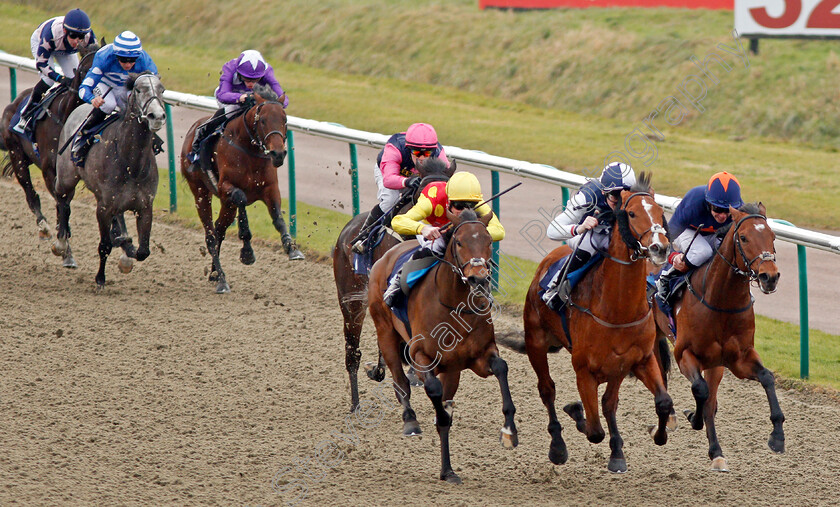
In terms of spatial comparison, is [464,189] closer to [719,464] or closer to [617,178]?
[617,178]

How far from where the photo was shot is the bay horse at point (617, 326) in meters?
5.41

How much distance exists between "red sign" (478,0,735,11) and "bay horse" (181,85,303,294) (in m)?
13.2

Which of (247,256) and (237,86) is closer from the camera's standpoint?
(247,256)

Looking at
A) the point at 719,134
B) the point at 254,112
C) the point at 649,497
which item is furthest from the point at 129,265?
the point at 719,134

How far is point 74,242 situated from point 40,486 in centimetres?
607

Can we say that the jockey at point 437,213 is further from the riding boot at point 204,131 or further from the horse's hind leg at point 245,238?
the riding boot at point 204,131

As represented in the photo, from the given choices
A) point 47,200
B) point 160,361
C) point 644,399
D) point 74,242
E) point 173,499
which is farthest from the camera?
point 47,200

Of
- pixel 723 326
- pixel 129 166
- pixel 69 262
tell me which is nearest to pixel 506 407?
pixel 723 326

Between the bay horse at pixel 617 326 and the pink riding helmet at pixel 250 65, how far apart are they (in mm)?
4757

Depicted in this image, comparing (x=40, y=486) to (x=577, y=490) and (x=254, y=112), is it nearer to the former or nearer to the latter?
(x=577, y=490)

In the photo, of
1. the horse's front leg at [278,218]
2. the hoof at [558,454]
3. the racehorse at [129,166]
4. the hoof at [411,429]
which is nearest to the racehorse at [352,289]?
the hoof at [411,429]

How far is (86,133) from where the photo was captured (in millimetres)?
9781

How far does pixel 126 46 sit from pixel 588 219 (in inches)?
206

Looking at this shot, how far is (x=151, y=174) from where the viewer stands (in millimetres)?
9602
